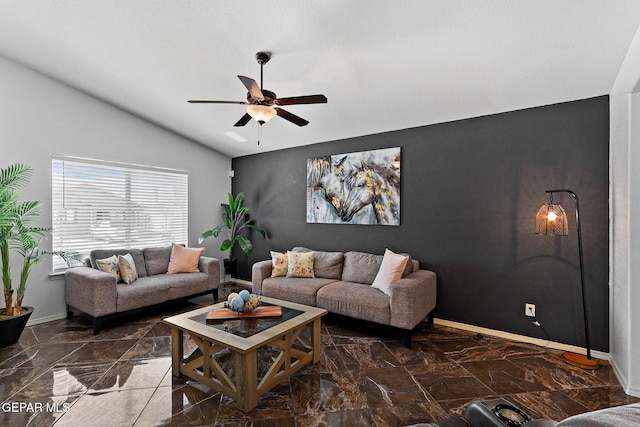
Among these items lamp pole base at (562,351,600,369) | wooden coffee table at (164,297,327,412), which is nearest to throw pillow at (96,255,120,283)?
wooden coffee table at (164,297,327,412)

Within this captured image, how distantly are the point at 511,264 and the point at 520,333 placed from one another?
0.74 metres

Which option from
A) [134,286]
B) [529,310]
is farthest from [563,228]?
[134,286]

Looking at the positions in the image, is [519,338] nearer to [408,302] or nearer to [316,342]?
[408,302]

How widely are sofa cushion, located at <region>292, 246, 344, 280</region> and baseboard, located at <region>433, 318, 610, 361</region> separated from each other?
4.52ft

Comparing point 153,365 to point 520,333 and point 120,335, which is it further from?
point 520,333

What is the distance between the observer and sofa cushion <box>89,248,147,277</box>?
3916 millimetres

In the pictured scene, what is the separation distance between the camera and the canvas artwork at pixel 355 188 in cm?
412

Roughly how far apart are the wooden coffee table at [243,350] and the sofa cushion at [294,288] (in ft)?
2.91

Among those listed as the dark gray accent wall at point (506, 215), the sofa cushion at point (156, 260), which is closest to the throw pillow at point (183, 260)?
the sofa cushion at point (156, 260)

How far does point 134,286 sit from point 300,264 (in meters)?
2.10

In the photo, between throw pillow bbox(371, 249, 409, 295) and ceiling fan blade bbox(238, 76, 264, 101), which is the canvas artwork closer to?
throw pillow bbox(371, 249, 409, 295)

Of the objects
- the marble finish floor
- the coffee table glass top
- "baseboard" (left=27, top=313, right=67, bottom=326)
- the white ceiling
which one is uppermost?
the white ceiling

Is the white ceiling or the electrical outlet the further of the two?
the electrical outlet

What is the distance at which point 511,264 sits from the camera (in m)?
3.32
